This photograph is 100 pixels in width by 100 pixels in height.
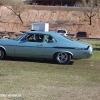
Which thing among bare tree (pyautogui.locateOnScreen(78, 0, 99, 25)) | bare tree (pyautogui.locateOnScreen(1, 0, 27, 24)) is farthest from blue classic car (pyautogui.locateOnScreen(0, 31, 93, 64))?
bare tree (pyautogui.locateOnScreen(1, 0, 27, 24))

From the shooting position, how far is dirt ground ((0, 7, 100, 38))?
69375mm

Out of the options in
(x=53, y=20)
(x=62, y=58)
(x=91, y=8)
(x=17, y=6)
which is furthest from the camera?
(x=17, y=6)

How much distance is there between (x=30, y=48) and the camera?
1368 centimetres

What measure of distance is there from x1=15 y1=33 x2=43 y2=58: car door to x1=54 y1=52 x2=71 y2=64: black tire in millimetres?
686

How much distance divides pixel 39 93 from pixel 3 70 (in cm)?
356

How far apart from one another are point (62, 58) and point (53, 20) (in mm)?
61704

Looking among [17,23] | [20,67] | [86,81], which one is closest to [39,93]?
[86,81]

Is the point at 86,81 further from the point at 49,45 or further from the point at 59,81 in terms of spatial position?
the point at 49,45

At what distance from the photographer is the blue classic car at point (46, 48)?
13.5 meters

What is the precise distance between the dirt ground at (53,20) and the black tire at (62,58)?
5337 cm

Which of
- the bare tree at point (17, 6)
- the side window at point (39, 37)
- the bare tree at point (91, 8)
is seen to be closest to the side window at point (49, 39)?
the side window at point (39, 37)

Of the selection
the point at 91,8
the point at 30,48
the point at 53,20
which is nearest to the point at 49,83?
the point at 30,48

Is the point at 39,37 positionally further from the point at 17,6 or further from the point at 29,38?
the point at 17,6

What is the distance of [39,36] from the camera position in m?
14.0
